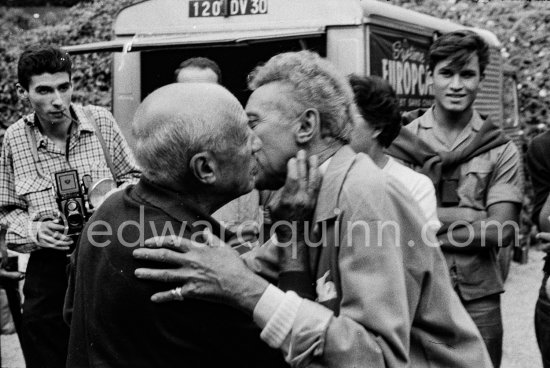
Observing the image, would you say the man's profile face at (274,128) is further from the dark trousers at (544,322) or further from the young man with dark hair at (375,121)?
the dark trousers at (544,322)

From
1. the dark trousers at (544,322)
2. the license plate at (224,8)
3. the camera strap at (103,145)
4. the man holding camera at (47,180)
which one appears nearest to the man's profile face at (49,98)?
the man holding camera at (47,180)

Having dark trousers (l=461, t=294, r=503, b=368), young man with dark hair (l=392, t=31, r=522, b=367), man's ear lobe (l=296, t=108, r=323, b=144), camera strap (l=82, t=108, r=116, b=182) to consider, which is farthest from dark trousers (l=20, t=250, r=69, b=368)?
man's ear lobe (l=296, t=108, r=323, b=144)

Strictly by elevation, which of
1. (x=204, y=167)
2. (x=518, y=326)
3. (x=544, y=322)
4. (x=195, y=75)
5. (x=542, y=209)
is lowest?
(x=518, y=326)

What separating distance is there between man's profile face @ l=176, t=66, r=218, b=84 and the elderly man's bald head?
11.5 feet

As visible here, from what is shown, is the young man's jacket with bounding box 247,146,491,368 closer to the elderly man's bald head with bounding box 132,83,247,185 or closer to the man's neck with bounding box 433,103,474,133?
the elderly man's bald head with bounding box 132,83,247,185

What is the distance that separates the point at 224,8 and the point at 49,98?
3713mm

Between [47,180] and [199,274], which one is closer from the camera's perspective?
[199,274]

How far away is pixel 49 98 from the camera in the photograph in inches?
181

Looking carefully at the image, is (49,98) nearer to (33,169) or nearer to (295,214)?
(33,169)

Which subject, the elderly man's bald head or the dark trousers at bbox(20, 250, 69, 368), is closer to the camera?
the elderly man's bald head

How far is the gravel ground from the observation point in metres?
7.38

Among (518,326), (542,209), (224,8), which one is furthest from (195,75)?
(518,326)

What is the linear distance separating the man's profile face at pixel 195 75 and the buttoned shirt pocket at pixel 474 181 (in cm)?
210

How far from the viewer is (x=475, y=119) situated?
186 inches
